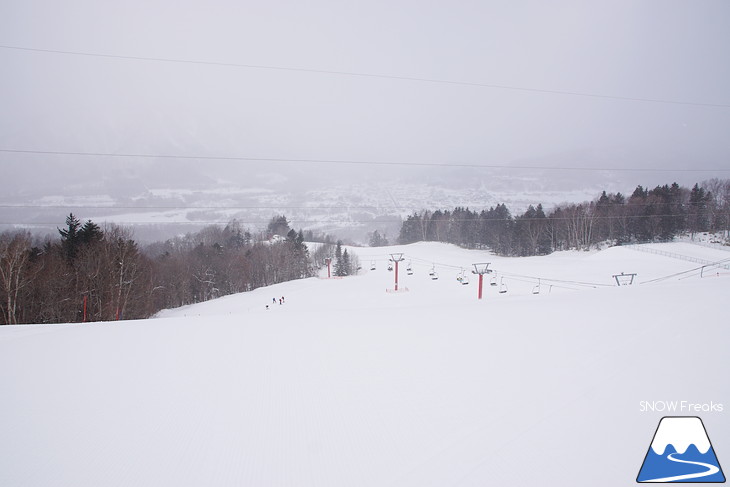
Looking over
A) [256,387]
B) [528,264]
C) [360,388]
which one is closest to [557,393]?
[360,388]

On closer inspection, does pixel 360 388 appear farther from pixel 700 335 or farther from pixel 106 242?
pixel 106 242

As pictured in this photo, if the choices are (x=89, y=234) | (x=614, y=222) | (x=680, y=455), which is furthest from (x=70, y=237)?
(x=614, y=222)

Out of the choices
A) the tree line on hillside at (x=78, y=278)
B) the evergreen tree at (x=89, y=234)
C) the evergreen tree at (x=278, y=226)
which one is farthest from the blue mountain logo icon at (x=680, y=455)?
the evergreen tree at (x=278, y=226)

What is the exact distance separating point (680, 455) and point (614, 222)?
65117 mm

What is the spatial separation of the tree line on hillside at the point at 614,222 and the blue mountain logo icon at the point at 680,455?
60.2 metres

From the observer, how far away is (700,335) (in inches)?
231

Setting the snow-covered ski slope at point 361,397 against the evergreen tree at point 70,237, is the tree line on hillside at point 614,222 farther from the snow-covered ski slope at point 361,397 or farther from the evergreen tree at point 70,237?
the evergreen tree at point 70,237

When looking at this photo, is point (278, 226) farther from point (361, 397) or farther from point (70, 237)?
point (361, 397)

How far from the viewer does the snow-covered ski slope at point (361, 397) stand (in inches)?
112

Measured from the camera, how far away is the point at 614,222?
5506 cm

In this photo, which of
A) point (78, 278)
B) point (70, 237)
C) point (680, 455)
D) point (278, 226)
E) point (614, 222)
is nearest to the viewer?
point (680, 455)

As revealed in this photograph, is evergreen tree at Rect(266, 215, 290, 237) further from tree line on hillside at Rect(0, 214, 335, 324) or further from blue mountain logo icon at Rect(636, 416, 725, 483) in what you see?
blue mountain logo icon at Rect(636, 416, 725, 483)

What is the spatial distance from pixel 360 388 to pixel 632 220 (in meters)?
67.0

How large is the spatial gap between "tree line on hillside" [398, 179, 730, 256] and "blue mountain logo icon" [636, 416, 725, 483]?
2371 inches
